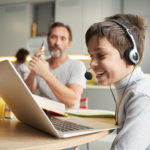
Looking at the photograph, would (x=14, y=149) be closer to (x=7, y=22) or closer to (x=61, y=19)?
(x=61, y=19)

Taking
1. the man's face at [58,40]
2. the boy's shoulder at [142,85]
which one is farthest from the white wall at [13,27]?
the boy's shoulder at [142,85]

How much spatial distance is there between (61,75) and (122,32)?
2.75 ft

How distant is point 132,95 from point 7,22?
3935mm

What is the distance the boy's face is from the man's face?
0.88m

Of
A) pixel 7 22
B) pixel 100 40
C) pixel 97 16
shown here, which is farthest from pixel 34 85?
pixel 7 22

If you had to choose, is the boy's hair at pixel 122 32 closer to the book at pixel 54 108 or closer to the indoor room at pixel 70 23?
the book at pixel 54 108

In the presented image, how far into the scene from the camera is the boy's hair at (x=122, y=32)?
2.25 feet

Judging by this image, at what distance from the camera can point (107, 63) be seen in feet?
2.19

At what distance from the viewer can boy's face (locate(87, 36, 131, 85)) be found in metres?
0.67

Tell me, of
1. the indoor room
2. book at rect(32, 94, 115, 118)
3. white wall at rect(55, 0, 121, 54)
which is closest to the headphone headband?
book at rect(32, 94, 115, 118)

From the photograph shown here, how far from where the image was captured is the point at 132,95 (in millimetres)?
576

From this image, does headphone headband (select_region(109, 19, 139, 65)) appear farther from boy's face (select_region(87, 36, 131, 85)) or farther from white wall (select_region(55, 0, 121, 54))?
white wall (select_region(55, 0, 121, 54))

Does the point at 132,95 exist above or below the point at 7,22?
below

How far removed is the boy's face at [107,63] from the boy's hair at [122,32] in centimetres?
2
